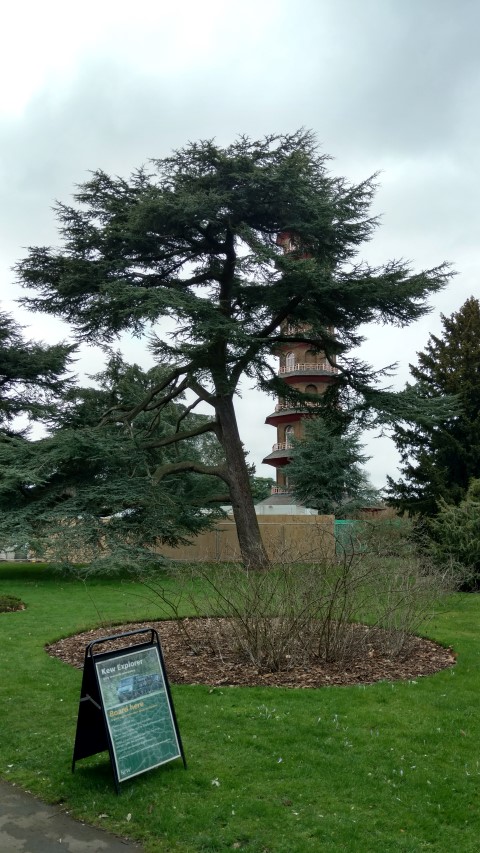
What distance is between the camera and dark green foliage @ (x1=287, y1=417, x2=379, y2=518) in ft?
119

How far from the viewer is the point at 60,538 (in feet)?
62.3

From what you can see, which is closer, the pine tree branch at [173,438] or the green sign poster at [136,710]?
the green sign poster at [136,710]

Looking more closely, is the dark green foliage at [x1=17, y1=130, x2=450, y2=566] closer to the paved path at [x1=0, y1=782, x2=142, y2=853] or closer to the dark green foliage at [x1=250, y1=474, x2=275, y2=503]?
the paved path at [x1=0, y1=782, x2=142, y2=853]

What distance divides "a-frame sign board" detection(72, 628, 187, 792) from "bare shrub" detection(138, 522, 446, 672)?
8.62 feet

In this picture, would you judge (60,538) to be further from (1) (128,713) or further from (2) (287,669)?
(1) (128,713)

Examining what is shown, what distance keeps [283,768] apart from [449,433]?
852 inches

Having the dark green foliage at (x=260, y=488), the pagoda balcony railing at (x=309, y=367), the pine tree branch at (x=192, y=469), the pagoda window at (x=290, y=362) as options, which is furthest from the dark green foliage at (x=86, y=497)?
the dark green foliage at (x=260, y=488)

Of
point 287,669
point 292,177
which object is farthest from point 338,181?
point 287,669

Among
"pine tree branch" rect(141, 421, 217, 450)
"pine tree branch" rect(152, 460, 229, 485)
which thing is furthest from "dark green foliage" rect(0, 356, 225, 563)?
"pine tree branch" rect(152, 460, 229, 485)

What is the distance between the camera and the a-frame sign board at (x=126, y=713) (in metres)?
5.14

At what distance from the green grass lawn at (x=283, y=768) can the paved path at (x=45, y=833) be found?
0.35 ft

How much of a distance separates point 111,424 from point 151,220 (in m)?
6.95

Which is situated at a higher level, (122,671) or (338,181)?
(338,181)

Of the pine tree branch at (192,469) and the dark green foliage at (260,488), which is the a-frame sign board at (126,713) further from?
the dark green foliage at (260,488)
